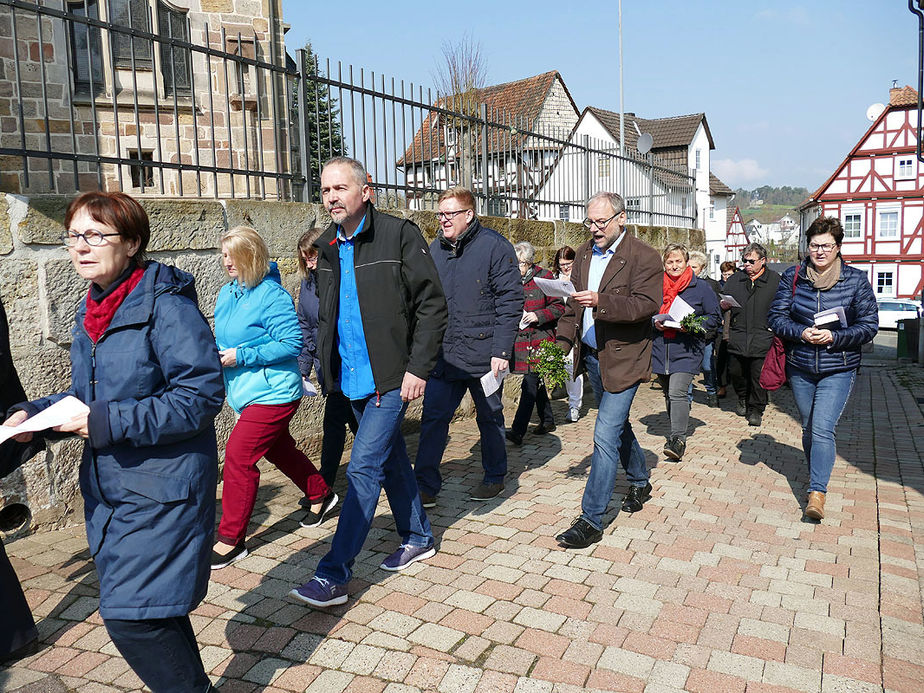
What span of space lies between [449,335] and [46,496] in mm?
2633

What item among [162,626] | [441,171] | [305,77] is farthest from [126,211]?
[441,171]

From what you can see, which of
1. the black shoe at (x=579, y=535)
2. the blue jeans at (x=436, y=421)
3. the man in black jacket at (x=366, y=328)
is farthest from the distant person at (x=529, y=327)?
the man in black jacket at (x=366, y=328)

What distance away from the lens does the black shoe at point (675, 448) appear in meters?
6.35

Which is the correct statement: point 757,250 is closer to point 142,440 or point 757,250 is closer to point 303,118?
point 303,118

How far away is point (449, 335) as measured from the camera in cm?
506

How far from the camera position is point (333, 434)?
5.06 metres

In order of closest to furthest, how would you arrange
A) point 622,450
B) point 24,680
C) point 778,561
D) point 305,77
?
point 24,680
point 778,561
point 622,450
point 305,77

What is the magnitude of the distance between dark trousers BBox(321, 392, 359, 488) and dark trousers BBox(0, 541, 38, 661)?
2.10 m

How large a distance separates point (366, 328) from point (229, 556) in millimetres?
1546

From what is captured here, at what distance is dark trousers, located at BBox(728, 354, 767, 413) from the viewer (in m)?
8.20

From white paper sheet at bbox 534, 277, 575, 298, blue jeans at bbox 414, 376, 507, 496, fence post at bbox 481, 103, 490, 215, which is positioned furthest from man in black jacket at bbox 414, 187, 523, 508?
fence post at bbox 481, 103, 490, 215

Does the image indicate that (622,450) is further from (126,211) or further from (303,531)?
(126,211)

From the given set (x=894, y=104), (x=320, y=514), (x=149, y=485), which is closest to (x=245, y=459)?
(x=320, y=514)

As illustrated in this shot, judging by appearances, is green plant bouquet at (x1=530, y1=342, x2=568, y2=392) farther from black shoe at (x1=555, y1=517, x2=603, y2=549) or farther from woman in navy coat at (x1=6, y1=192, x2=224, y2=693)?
woman in navy coat at (x1=6, y1=192, x2=224, y2=693)
